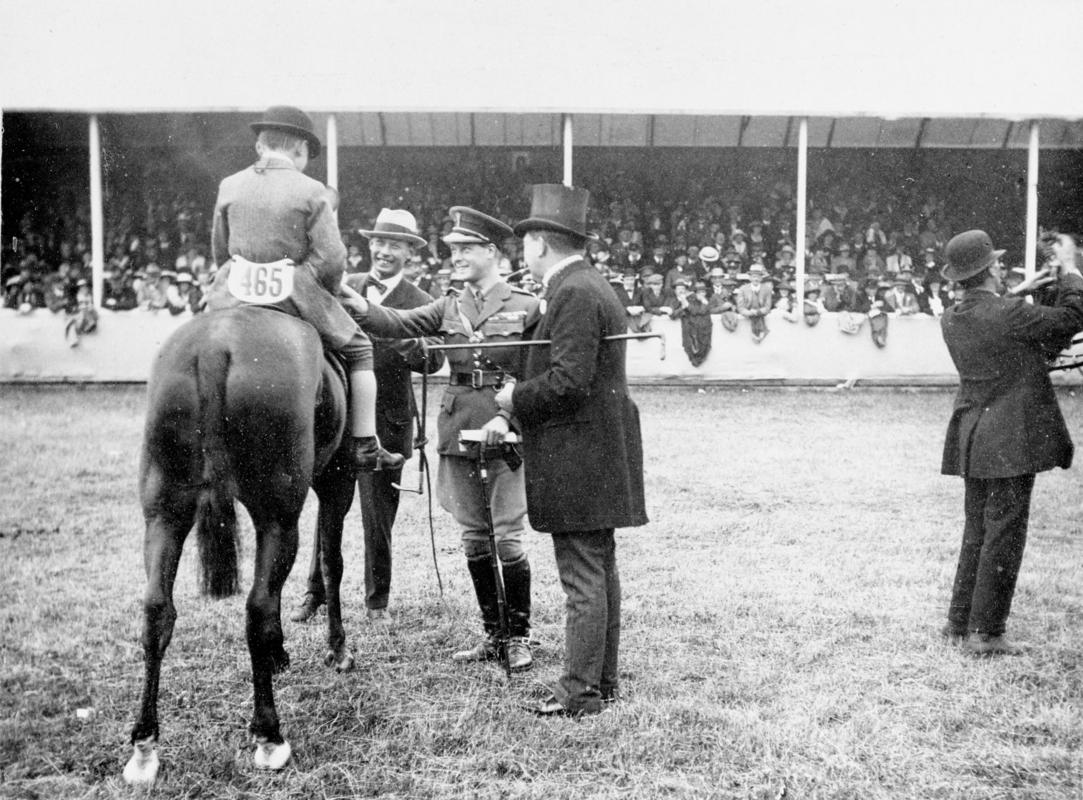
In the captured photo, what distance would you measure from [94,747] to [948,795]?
121 inches

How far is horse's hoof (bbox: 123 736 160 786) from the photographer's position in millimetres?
3547

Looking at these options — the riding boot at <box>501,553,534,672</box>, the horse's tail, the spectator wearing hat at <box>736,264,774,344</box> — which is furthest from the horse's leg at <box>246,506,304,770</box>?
the spectator wearing hat at <box>736,264,774,344</box>

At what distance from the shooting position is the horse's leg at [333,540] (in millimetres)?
4906

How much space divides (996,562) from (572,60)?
12860 mm

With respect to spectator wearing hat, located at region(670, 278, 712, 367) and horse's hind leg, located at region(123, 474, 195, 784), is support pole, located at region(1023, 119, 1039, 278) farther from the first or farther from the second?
horse's hind leg, located at region(123, 474, 195, 784)

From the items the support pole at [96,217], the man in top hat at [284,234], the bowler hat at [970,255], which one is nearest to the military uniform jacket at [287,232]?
the man in top hat at [284,234]

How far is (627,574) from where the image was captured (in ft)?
20.6

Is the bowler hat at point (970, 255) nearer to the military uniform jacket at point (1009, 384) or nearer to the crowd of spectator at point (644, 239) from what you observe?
the military uniform jacket at point (1009, 384)

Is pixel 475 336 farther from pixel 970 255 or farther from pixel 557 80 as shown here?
pixel 557 80

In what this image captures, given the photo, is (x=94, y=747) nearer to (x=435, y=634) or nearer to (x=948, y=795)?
(x=435, y=634)

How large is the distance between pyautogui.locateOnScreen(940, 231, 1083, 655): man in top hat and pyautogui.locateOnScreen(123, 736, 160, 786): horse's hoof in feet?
12.0

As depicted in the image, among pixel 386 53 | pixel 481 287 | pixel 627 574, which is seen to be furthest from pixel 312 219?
pixel 386 53

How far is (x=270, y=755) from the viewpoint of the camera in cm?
372

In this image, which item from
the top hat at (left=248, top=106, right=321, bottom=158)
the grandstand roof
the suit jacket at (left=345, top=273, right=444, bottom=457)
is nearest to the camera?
the top hat at (left=248, top=106, right=321, bottom=158)
